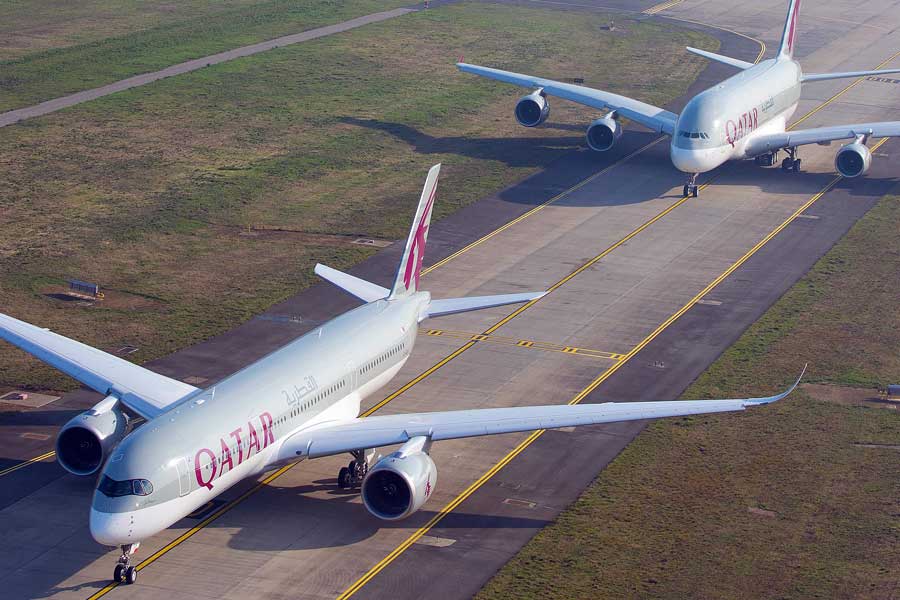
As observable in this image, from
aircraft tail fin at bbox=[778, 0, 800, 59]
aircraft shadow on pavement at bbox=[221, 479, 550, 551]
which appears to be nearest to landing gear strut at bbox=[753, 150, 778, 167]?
aircraft tail fin at bbox=[778, 0, 800, 59]

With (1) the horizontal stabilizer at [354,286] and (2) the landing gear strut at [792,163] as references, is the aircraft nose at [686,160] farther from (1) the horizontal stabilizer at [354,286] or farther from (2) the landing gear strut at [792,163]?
(1) the horizontal stabilizer at [354,286]

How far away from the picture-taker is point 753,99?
89812mm

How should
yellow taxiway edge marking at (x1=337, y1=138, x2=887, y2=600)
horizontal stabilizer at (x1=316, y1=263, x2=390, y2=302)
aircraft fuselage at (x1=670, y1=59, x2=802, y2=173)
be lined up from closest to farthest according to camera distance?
yellow taxiway edge marking at (x1=337, y1=138, x2=887, y2=600), horizontal stabilizer at (x1=316, y1=263, x2=390, y2=302), aircraft fuselage at (x1=670, y1=59, x2=802, y2=173)

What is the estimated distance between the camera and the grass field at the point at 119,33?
376 feet

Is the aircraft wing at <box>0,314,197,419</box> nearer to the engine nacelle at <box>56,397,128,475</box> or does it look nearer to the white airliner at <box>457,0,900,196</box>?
the engine nacelle at <box>56,397,128,475</box>

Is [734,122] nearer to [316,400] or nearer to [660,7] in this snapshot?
[316,400]

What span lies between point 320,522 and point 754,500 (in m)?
15.7

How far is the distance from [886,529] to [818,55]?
307ft

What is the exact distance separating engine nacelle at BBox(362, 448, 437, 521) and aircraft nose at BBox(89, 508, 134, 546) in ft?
26.8

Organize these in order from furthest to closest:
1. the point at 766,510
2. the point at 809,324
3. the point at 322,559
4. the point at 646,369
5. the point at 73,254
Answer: the point at 73,254
the point at 809,324
the point at 646,369
the point at 766,510
the point at 322,559

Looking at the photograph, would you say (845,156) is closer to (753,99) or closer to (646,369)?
(753,99)

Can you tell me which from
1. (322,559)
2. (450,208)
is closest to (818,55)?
(450,208)

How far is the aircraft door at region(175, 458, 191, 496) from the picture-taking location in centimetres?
4206

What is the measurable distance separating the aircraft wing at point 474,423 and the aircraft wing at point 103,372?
5.57 m
